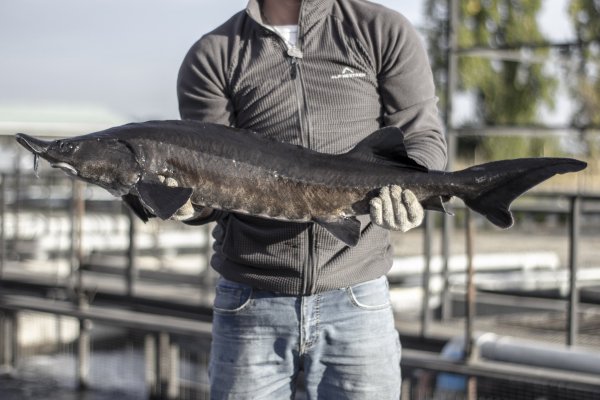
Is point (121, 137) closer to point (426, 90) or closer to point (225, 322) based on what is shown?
point (225, 322)

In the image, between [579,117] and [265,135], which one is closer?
[265,135]

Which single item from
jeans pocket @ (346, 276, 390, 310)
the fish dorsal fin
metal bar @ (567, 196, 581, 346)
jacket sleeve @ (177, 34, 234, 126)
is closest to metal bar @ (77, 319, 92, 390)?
metal bar @ (567, 196, 581, 346)

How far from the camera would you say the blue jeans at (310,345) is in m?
3.17

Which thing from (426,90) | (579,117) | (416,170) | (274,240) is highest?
(579,117)

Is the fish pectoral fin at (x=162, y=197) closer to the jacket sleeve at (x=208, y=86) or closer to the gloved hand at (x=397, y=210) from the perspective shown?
the jacket sleeve at (x=208, y=86)

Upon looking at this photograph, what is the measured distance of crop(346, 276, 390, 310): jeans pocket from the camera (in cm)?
320

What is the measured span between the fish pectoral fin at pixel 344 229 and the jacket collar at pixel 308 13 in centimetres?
73

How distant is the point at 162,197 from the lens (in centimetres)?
286

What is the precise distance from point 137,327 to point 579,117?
65.4 feet

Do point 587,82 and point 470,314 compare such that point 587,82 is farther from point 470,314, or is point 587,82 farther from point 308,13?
point 308,13

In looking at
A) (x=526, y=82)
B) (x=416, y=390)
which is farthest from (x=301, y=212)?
(x=526, y=82)

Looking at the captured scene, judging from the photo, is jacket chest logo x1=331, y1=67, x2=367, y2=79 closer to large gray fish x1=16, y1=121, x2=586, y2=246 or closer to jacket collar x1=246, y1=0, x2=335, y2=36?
jacket collar x1=246, y1=0, x2=335, y2=36

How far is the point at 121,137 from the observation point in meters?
2.93

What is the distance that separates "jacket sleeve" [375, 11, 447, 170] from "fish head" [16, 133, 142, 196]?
0.94m
